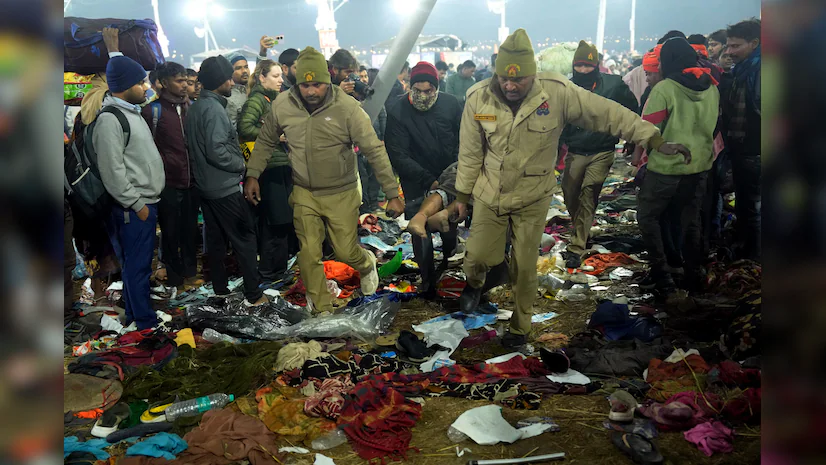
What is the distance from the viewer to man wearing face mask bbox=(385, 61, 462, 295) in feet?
20.4

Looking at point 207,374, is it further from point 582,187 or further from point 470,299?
point 582,187

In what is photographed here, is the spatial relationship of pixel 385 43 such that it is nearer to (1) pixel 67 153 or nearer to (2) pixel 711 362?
(1) pixel 67 153

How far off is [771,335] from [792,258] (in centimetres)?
13

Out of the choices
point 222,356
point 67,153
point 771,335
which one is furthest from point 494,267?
point 771,335

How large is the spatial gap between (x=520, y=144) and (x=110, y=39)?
12.8 feet

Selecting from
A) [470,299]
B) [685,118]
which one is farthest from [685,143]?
[470,299]

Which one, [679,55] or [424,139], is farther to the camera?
[424,139]

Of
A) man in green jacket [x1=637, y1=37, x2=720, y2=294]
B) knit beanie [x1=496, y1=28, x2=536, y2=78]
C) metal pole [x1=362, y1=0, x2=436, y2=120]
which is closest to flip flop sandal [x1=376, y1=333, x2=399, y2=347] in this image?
knit beanie [x1=496, y1=28, x2=536, y2=78]

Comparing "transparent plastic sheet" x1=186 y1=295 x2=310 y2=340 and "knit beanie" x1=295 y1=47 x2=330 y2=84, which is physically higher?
"knit beanie" x1=295 y1=47 x2=330 y2=84

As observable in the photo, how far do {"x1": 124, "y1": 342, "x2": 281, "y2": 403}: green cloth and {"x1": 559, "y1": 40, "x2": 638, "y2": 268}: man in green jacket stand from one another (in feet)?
12.0

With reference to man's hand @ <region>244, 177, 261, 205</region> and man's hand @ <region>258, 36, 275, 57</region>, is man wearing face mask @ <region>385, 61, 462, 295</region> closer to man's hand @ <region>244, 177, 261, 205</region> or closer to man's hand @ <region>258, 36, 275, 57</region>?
man's hand @ <region>244, 177, 261, 205</region>

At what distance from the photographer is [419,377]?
178 inches

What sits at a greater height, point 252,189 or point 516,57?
point 516,57

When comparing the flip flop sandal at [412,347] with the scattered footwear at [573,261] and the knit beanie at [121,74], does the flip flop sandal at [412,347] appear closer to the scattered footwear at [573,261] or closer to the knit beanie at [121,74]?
the scattered footwear at [573,261]
